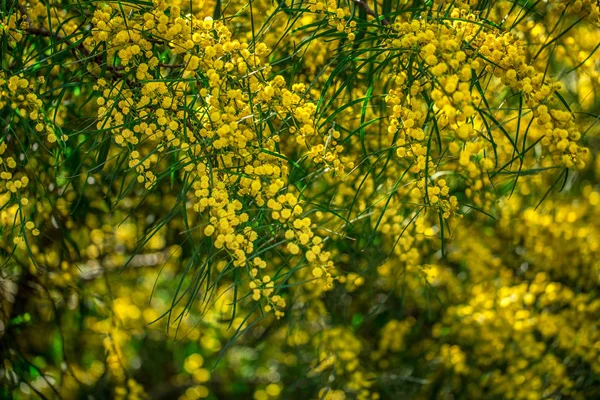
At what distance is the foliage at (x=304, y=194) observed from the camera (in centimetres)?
111

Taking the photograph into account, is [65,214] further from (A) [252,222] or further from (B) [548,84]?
(B) [548,84]

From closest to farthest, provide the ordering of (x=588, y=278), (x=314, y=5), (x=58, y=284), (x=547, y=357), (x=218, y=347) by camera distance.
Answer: (x=314, y=5) < (x=58, y=284) < (x=547, y=357) < (x=588, y=278) < (x=218, y=347)

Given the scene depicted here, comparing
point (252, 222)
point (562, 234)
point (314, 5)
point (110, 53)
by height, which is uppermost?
point (314, 5)

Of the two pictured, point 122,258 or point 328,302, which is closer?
point 328,302

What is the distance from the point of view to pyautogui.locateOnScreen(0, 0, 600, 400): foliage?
1.11 meters

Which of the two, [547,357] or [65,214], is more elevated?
[65,214]

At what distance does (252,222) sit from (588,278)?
2.30m

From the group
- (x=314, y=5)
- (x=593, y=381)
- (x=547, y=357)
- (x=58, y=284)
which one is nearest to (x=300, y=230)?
(x=314, y=5)

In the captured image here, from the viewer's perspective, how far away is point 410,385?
2992 mm

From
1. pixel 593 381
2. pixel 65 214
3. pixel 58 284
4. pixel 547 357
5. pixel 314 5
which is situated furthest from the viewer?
pixel 593 381

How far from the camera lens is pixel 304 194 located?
2045mm

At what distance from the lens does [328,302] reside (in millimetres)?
2420

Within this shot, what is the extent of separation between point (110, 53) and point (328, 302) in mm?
1416

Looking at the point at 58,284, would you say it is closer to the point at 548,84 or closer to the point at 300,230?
the point at 300,230
